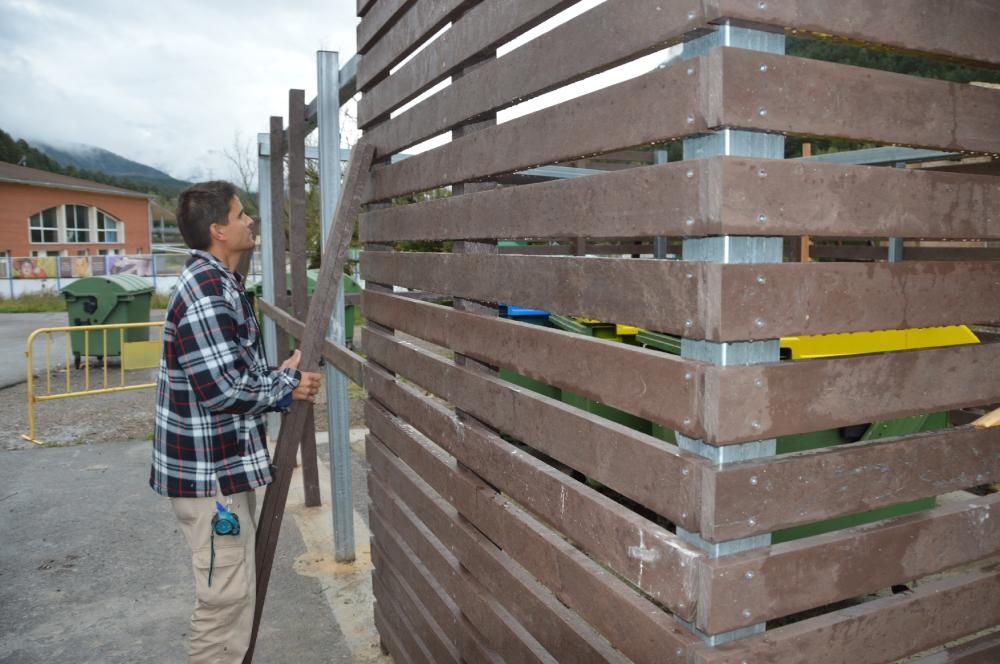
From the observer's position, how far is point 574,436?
1871 mm

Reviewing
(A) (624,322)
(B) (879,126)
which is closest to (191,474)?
(A) (624,322)

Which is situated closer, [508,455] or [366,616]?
[508,455]

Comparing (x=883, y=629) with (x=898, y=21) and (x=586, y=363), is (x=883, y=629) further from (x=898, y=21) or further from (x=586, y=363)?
(x=898, y=21)

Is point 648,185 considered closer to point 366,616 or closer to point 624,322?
point 624,322

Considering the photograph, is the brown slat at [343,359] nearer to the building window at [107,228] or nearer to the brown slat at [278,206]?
the brown slat at [278,206]

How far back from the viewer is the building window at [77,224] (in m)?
42.0

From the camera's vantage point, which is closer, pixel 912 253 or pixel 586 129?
pixel 586 129

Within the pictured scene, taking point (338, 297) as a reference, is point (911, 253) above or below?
above

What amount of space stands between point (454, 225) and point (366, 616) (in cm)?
255

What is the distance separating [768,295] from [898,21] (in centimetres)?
62

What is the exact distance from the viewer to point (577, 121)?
5.94ft

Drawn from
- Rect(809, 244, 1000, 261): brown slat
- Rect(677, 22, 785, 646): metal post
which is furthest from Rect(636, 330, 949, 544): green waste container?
Rect(677, 22, 785, 646): metal post

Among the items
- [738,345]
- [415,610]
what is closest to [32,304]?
[415,610]

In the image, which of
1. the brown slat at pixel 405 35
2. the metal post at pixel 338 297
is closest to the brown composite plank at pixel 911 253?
the brown slat at pixel 405 35
